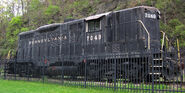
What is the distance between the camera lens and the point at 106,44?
1120cm

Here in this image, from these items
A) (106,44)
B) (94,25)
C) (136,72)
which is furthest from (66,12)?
(136,72)

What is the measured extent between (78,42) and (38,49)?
4.69m

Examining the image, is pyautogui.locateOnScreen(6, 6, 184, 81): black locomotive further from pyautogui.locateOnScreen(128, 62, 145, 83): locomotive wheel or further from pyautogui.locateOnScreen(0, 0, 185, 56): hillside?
pyautogui.locateOnScreen(0, 0, 185, 56): hillside

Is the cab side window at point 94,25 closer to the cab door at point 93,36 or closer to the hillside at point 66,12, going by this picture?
the cab door at point 93,36

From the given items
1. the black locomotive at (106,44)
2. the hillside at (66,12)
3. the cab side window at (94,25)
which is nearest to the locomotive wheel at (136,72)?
the black locomotive at (106,44)

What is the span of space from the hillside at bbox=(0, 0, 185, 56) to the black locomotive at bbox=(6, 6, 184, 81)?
261 inches

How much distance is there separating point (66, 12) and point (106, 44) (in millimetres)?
22685

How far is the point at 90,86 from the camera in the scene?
8.92 metres

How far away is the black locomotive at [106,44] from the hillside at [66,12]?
6.63 m

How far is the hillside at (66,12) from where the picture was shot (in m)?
19.0

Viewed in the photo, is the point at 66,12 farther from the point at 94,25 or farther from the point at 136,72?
the point at 136,72

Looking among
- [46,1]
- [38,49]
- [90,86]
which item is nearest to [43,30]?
[38,49]

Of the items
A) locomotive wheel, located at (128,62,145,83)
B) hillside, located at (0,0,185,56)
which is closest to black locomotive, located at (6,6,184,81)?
locomotive wheel, located at (128,62,145,83)

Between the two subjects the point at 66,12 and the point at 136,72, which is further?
the point at 66,12
